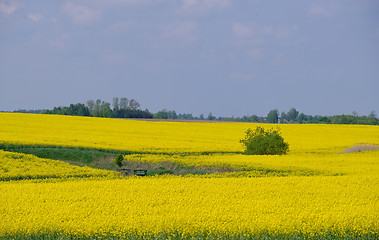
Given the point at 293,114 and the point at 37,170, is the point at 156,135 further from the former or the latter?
the point at 293,114

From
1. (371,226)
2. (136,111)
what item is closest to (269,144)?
(371,226)

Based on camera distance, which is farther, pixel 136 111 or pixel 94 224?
pixel 136 111

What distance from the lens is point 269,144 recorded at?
3042 cm

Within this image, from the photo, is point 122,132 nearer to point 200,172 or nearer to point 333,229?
point 200,172

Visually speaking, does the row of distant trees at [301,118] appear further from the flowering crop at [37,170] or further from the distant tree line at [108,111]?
the flowering crop at [37,170]

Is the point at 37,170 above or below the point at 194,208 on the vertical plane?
below

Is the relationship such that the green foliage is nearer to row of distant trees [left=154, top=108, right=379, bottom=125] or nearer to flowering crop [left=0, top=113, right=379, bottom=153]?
flowering crop [left=0, top=113, right=379, bottom=153]

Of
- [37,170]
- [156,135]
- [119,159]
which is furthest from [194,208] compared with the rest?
[156,135]

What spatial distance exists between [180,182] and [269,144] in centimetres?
1583

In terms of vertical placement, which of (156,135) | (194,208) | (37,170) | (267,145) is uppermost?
(156,135)

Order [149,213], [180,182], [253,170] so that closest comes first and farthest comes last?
[149,213], [180,182], [253,170]

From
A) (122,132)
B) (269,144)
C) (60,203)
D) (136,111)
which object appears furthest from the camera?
(136,111)

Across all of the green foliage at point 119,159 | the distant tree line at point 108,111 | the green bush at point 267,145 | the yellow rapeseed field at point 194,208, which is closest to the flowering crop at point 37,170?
the yellow rapeseed field at point 194,208

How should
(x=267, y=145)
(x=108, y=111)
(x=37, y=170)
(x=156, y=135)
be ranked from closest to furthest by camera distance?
(x=37, y=170)
(x=267, y=145)
(x=156, y=135)
(x=108, y=111)
